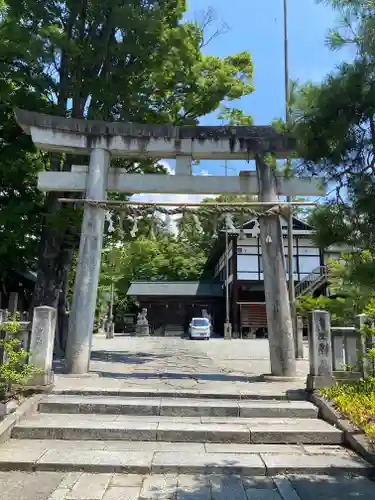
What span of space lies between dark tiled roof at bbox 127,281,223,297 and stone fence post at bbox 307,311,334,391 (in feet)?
104

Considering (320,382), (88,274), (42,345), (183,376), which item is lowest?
(183,376)

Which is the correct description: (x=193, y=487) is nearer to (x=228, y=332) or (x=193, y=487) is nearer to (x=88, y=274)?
(x=88, y=274)

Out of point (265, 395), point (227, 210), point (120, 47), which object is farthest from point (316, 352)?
point (120, 47)

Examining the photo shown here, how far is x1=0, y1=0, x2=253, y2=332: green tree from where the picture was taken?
12.2m

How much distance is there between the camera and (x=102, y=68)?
13.7 m

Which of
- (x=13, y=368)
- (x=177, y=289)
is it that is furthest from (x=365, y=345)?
(x=177, y=289)

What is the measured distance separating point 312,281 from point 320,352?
89.0ft

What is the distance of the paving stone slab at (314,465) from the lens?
507 cm

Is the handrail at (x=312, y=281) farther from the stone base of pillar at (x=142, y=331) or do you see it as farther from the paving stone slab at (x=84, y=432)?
the paving stone slab at (x=84, y=432)

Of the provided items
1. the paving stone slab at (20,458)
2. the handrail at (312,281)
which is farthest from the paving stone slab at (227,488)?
the handrail at (312,281)

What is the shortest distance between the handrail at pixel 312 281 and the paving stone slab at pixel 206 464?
2868 centimetres

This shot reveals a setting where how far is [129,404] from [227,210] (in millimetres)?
4938

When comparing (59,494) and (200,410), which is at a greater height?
(200,410)

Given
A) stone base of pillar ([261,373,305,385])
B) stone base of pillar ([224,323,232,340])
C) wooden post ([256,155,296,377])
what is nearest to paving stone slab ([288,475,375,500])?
stone base of pillar ([261,373,305,385])
